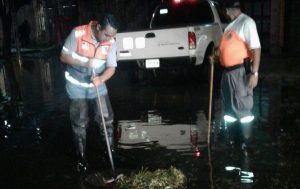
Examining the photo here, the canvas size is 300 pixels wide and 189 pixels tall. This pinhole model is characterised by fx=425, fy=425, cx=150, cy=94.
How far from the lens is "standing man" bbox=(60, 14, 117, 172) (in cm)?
514

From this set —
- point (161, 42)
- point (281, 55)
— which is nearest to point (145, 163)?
point (161, 42)

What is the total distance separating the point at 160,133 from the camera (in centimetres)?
704

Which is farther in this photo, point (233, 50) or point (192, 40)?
point (192, 40)

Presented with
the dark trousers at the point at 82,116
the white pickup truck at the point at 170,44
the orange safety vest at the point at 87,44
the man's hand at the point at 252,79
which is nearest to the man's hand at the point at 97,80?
the orange safety vest at the point at 87,44

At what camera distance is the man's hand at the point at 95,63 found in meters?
5.21

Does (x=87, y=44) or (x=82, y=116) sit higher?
(x=87, y=44)

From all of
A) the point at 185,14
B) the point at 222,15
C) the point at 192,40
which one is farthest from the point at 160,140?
the point at 222,15

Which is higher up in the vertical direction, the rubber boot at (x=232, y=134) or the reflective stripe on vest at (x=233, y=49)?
the reflective stripe on vest at (x=233, y=49)

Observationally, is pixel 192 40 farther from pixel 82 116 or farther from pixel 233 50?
pixel 82 116

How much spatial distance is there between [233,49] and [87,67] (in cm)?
198

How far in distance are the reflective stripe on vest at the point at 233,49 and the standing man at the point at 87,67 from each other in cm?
153

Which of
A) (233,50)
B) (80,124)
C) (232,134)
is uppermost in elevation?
(233,50)

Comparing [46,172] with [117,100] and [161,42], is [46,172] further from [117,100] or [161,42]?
[161,42]

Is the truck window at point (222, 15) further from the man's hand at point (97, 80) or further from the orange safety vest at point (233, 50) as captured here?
the man's hand at point (97, 80)
